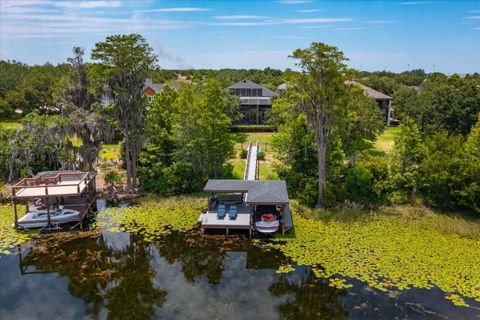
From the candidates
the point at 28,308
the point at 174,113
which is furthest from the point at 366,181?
the point at 28,308

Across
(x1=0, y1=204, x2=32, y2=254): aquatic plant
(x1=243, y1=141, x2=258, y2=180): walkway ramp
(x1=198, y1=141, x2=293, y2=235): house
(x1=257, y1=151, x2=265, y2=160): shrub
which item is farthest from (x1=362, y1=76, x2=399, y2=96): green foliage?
(x1=0, y1=204, x2=32, y2=254): aquatic plant

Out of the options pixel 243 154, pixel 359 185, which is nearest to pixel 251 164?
pixel 243 154

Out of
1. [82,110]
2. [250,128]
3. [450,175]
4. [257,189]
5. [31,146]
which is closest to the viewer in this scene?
[257,189]

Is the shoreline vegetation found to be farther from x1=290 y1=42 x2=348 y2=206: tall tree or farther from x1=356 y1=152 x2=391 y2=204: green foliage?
x1=290 y1=42 x2=348 y2=206: tall tree

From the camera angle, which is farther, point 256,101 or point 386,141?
point 256,101

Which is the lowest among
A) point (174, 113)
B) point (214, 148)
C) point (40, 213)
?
point (40, 213)

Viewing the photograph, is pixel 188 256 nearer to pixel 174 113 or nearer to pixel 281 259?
pixel 281 259

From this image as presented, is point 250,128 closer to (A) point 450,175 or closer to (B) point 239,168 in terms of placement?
(B) point 239,168
